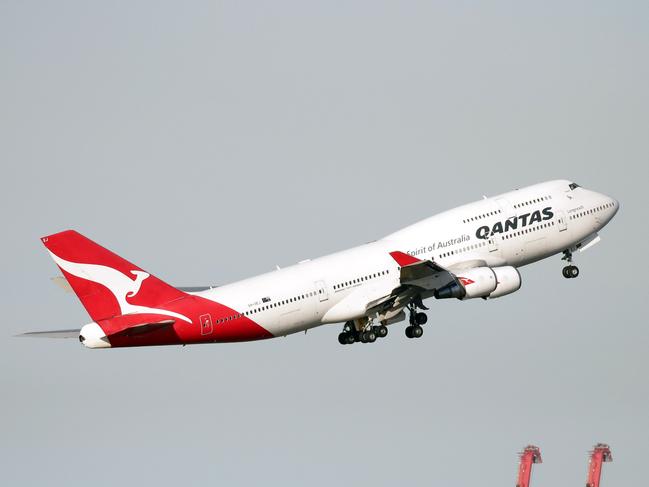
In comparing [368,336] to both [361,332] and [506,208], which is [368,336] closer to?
[361,332]

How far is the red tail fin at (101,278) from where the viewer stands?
8088 centimetres

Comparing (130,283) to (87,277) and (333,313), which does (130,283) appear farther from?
(333,313)

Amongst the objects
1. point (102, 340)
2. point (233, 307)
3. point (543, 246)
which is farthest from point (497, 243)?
point (102, 340)

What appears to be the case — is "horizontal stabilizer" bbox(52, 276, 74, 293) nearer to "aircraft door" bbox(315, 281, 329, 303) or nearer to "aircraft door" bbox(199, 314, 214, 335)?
"aircraft door" bbox(199, 314, 214, 335)

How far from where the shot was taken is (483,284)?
89.2 m

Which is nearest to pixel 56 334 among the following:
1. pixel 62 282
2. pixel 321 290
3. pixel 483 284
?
pixel 62 282

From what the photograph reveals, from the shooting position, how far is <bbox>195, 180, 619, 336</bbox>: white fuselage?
85.7 m

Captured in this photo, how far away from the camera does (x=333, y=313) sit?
8794cm

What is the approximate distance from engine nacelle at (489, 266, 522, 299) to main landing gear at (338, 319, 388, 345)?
6.84 metres

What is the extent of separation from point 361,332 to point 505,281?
8868 millimetres

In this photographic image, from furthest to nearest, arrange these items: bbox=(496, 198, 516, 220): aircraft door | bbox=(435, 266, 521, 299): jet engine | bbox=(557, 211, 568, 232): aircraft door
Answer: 1. bbox=(557, 211, 568, 232): aircraft door
2. bbox=(496, 198, 516, 220): aircraft door
3. bbox=(435, 266, 521, 299): jet engine

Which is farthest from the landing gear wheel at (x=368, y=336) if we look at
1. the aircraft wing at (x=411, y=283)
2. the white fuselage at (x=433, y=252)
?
the white fuselage at (x=433, y=252)

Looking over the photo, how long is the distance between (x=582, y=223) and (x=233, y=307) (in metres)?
24.2

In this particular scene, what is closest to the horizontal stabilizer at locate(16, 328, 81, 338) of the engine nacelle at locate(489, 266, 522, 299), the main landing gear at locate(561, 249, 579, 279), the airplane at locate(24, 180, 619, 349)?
the airplane at locate(24, 180, 619, 349)
